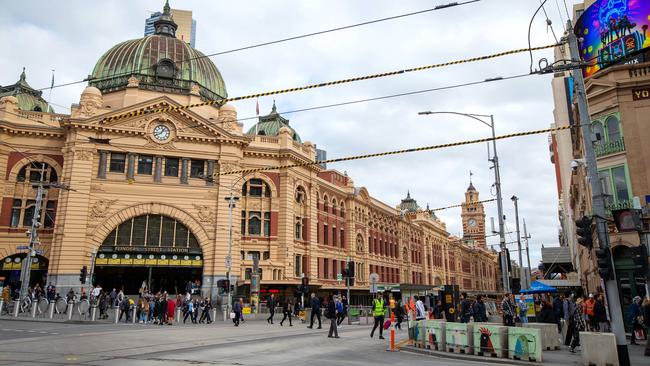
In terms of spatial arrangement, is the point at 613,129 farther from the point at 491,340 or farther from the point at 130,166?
the point at 130,166

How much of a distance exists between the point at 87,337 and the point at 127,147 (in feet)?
91.5

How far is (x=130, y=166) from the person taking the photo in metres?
43.7

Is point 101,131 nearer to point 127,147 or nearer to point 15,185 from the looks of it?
point 127,147

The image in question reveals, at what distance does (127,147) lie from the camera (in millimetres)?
43781

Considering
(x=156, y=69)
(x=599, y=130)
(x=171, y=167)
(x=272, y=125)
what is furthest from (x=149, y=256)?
(x=599, y=130)

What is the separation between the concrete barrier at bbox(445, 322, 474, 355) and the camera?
15711mm

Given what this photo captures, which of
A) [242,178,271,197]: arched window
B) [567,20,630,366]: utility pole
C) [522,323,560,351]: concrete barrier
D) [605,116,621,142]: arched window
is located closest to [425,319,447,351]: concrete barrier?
[522,323,560,351]: concrete barrier

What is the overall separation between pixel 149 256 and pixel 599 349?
37.4 metres

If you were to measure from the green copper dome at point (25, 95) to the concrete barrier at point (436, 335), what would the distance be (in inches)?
1990

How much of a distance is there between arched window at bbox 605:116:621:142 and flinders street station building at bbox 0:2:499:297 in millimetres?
26131

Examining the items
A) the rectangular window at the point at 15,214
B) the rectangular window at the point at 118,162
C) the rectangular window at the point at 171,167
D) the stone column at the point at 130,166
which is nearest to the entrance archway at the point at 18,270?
the rectangular window at the point at 15,214

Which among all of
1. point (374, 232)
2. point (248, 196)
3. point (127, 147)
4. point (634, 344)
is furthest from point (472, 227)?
point (634, 344)

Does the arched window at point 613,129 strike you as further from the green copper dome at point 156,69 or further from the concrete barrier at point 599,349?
the green copper dome at point 156,69

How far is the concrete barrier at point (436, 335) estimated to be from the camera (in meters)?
16.6
